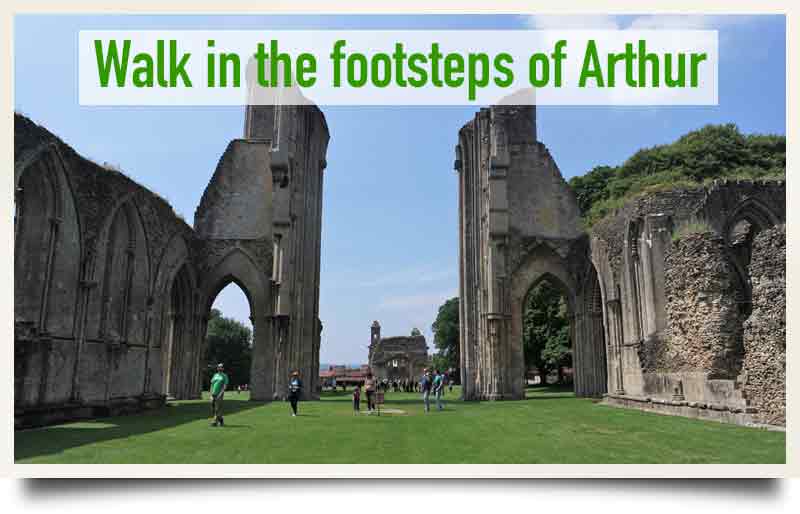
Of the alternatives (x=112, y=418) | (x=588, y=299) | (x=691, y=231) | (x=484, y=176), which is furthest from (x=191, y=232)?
(x=691, y=231)

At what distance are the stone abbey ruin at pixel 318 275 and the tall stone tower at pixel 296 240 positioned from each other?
0.30ft

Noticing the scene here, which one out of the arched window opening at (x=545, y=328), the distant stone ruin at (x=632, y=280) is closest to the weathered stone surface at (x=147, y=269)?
the distant stone ruin at (x=632, y=280)

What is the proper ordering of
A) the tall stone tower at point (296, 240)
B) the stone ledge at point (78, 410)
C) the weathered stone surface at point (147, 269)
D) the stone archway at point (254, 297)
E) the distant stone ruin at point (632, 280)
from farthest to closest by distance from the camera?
the stone archway at point (254, 297) → the tall stone tower at point (296, 240) → the weathered stone surface at point (147, 269) → the stone ledge at point (78, 410) → the distant stone ruin at point (632, 280)

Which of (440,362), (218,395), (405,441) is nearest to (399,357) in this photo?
(440,362)

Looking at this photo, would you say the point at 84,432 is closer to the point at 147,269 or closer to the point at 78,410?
the point at 78,410

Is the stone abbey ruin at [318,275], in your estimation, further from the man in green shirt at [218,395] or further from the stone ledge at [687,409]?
the man in green shirt at [218,395]

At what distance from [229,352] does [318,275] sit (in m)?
28.4

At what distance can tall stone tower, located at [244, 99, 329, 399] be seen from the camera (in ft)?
81.6

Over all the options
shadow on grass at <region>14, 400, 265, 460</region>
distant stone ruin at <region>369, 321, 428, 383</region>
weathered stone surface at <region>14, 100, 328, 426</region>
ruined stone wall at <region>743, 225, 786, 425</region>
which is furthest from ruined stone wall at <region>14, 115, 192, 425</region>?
distant stone ruin at <region>369, 321, 428, 383</region>

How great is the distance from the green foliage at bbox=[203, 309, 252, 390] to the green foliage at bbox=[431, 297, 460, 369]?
19494mm

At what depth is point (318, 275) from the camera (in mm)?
29750

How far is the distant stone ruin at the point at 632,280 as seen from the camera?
12336 mm

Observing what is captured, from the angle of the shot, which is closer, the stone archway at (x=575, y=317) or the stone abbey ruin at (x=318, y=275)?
the stone abbey ruin at (x=318, y=275)
